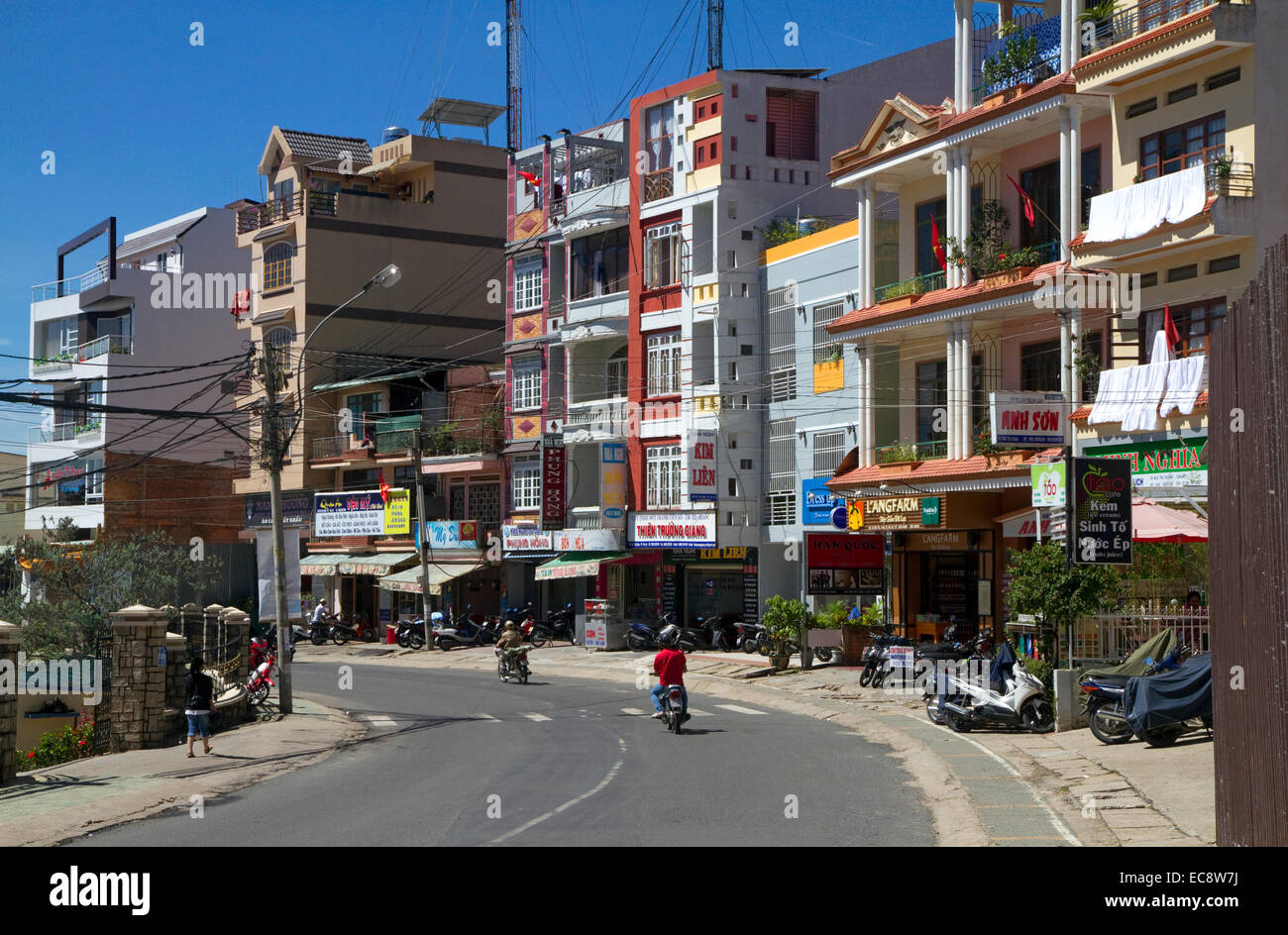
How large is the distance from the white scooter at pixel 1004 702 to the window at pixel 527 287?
103ft

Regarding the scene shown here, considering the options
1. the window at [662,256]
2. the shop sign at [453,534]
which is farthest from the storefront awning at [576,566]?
the window at [662,256]

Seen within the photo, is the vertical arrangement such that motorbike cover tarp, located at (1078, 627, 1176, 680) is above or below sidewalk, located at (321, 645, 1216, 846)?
above

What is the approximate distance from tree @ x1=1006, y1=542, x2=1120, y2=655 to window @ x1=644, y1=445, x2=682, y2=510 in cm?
2210

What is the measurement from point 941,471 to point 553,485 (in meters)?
18.0

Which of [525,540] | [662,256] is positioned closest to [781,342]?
[662,256]

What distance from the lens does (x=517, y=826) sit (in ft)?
46.4

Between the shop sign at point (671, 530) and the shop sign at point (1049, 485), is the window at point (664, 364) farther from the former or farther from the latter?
the shop sign at point (1049, 485)

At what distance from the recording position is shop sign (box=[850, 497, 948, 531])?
33.3m

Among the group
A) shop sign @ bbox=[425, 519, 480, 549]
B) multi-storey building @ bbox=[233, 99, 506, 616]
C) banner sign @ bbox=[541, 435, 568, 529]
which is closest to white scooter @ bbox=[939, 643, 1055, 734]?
banner sign @ bbox=[541, 435, 568, 529]

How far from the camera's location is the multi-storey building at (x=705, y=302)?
43.1 m

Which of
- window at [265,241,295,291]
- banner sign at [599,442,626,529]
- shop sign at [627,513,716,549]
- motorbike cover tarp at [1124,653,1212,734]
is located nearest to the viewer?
motorbike cover tarp at [1124,653,1212,734]

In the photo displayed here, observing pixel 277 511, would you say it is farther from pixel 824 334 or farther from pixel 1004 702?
pixel 824 334

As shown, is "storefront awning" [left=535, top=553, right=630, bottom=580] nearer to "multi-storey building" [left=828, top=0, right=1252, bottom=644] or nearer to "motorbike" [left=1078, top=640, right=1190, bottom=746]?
"multi-storey building" [left=828, top=0, right=1252, bottom=644]
